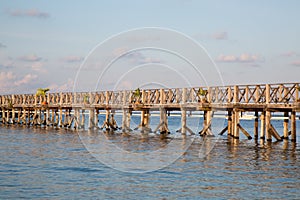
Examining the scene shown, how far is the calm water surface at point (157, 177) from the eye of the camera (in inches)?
675

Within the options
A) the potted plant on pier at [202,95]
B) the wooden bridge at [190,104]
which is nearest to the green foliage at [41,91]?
the wooden bridge at [190,104]

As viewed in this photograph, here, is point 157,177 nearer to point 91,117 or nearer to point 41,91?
point 91,117

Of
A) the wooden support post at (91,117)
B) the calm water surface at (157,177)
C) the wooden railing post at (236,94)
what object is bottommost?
the calm water surface at (157,177)

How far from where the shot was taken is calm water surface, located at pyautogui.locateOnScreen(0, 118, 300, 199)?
56.2 ft

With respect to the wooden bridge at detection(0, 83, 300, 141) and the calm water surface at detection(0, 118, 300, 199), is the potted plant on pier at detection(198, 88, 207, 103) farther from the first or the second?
the calm water surface at detection(0, 118, 300, 199)

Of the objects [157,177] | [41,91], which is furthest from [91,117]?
[157,177]

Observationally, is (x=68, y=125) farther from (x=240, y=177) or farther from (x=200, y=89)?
(x=240, y=177)

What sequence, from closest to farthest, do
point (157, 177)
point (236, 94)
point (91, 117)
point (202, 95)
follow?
point (157, 177)
point (236, 94)
point (202, 95)
point (91, 117)

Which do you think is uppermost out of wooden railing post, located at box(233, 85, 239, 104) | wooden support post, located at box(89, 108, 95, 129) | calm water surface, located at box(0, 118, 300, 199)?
wooden railing post, located at box(233, 85, 239, 104)

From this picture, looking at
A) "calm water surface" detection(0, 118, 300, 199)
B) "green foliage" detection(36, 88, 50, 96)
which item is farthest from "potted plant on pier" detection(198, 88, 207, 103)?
"green foliage" detection(36, 88, 50, 96)

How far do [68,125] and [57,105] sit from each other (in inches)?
135

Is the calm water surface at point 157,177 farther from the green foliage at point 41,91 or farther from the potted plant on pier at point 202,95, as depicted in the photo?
the green foliage at point 41,91

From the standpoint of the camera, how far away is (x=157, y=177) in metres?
20.6

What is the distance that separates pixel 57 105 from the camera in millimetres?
57219
